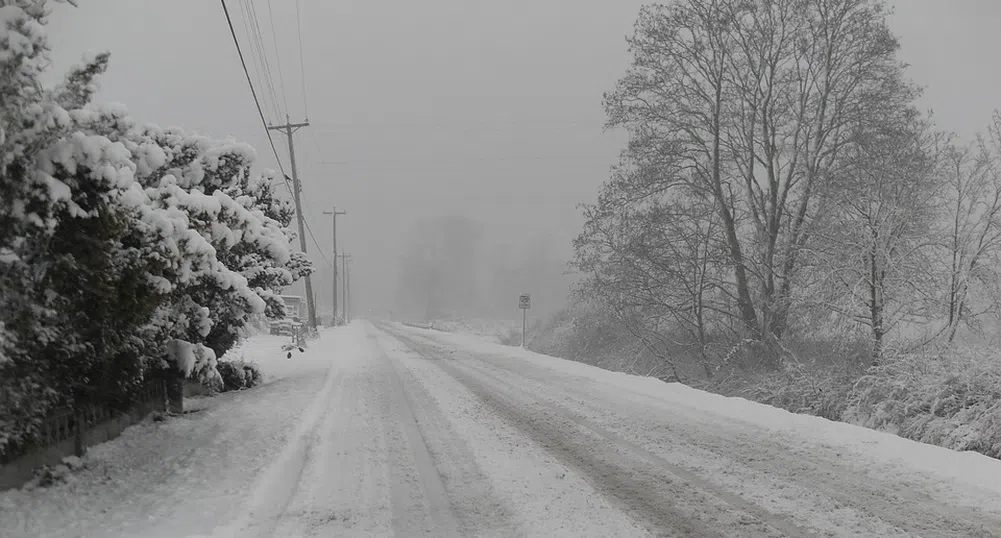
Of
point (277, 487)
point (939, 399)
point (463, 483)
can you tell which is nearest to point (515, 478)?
point (463, 483)

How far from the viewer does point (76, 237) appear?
451 cm

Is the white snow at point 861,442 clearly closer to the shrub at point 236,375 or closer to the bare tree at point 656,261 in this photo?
the shrub at point 236,375

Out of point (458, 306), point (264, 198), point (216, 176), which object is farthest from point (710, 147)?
point (458, 306)

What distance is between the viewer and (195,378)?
8.94 metres

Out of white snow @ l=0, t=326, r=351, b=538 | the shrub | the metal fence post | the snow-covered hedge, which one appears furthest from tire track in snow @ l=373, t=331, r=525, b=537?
the shrub

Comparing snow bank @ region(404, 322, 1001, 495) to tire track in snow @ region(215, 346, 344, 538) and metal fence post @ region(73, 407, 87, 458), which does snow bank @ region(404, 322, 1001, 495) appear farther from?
metal fence post @ region(73, 407, 87, 458)

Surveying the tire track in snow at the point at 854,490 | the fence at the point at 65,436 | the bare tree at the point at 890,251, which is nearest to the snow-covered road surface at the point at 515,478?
the tire track in snow at the point at 854,490

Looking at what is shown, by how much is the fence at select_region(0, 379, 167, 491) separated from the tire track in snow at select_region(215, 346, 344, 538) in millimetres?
1743

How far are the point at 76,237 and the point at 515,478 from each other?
387 cm

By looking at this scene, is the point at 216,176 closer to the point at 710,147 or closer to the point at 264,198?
the point at 264,198

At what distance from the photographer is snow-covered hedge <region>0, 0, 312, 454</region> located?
406cm

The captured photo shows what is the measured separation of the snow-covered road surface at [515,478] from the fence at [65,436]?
0.18 meters

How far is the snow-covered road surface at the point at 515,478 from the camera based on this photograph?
4250 millimetres

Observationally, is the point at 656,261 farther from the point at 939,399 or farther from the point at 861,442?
the point at 861,442
